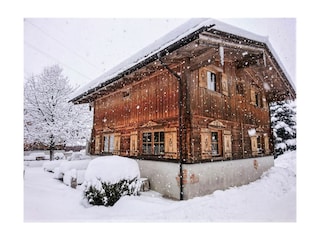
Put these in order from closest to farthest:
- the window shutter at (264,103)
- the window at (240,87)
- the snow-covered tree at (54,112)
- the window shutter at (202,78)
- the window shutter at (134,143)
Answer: the window shutter at (202,78) < the window shutter at (134,143) < the window at (240,87) < the snow-covered tree at (54,112) < the window shutter at (264,103)

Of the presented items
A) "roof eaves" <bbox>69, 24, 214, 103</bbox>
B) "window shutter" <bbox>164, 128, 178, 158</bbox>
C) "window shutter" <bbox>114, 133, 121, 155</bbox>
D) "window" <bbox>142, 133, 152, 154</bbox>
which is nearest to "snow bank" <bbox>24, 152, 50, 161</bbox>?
"window shutter" <bbox>114, 133, 121, 155</bbox>

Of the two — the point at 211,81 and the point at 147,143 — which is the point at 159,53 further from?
the point at 147,143

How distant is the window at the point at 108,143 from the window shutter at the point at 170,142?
Result: 3.66 meters

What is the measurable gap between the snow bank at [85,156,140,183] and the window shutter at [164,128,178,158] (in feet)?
3.89

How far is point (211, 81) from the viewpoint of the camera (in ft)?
22.4

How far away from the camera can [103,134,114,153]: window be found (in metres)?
8.98

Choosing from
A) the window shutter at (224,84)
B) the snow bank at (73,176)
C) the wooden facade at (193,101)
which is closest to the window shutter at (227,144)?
the wooden facade at (193,101)

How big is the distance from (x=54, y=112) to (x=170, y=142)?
740cm

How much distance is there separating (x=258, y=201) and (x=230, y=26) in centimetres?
460

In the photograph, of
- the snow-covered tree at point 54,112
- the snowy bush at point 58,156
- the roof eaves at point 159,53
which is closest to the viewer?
the roof eaves at point 159,53

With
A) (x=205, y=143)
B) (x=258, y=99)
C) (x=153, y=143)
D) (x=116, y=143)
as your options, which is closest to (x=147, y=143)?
(x=153, y=143)

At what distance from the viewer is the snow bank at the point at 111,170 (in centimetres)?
475

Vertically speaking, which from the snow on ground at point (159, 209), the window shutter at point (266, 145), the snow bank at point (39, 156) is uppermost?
the window shutter at point (266, 145)

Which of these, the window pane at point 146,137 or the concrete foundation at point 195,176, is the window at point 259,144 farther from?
the window pane at point 146,137
